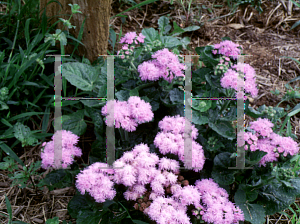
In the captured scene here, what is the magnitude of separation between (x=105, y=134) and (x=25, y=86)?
0.97 meters

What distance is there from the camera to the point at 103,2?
8.91 feet

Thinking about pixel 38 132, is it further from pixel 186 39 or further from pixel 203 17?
pixel 203 17

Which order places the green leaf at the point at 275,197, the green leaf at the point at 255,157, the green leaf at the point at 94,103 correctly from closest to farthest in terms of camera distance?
the green leaf at the point at 255,157 → the green leaf at the point at 275,197 → the green leaf at the point at 94,103

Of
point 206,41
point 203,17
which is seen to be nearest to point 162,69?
point 206,41

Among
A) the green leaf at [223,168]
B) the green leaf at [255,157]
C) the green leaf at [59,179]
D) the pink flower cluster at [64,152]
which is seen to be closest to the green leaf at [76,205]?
the green leaf at [59,179]

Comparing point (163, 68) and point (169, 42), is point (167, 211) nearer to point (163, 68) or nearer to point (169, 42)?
point (163, 68)

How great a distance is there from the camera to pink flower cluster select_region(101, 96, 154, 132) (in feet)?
6.35

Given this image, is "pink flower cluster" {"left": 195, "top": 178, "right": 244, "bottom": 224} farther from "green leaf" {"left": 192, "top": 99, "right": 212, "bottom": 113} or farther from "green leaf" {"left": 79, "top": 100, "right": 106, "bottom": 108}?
"green leaf" {"left": 79, "top": 100, "right": 106, "bottom": 108}

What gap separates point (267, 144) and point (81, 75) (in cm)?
154

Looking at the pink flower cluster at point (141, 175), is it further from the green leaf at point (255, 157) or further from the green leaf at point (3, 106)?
the green leaf at point (3, 106)

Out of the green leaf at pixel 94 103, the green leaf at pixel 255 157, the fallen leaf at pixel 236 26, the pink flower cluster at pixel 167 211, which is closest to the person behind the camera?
the pink flower cluster at pixel 167 211

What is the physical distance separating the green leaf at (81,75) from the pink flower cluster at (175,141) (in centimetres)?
76

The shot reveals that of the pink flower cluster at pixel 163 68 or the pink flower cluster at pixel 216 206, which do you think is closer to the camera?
the pink flower cluster at pixel 216 206

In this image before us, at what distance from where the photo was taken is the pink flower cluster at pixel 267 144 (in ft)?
6.31
